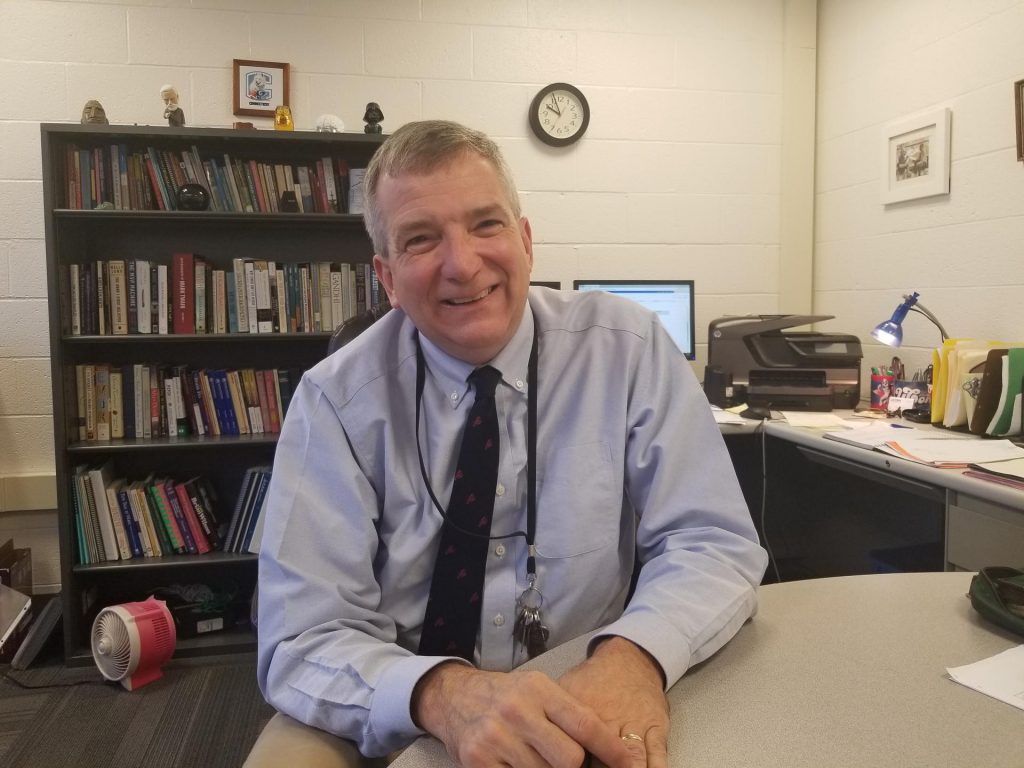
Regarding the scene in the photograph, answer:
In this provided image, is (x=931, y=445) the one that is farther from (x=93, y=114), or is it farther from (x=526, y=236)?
(x=93, y=114)

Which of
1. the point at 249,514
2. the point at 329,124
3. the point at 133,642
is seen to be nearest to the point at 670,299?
the point at 329,124

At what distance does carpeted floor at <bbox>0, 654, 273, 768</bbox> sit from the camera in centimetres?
208

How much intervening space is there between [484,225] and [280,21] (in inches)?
92.1

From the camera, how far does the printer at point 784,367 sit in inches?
106

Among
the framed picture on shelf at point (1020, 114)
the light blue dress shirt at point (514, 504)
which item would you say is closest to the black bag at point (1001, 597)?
the light blue dress shirt at point (514, 504)

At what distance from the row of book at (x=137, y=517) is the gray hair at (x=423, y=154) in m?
1.96

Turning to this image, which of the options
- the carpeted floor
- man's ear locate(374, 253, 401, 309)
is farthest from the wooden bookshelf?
man's ear locate(374, 253, 401, 309)

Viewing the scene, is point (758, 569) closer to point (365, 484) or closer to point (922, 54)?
point (365, 484)

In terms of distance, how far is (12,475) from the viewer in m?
2.92

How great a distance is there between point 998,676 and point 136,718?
2.37 meters

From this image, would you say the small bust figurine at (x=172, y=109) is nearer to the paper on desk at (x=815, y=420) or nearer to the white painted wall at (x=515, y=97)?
the white painted wall at (x=515, y=97)

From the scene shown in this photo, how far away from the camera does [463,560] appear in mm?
1080

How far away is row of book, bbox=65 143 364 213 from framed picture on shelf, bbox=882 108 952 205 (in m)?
2.02

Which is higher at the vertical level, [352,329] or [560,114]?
[560,114]
